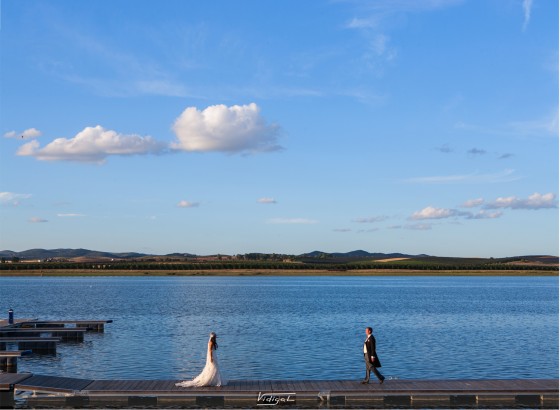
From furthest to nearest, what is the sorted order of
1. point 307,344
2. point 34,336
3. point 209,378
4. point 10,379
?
1. point 34,336
2. point 307,344
3. point 10,379
4. point 209,378

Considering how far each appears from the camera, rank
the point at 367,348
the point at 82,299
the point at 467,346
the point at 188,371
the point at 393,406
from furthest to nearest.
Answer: the point at 82,299 → the point at 467,346 → the point at 188,371 → the point at 367,348 → the point at 393,406

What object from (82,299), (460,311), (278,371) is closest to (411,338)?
(278,371)

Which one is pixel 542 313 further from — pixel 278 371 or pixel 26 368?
pixel 26 368

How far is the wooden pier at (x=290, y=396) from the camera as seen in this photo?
28938mm

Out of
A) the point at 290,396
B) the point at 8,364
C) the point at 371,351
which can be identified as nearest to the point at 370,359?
the point at 371,351

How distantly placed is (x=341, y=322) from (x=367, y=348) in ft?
146

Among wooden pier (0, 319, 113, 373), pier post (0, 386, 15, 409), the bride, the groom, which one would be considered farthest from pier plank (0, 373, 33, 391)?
the groom

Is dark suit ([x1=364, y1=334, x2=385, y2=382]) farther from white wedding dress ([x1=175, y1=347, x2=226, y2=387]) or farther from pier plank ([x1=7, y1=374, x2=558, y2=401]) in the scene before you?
white wedding dress ([x1=175, y1=347, x2=226, y2=387])

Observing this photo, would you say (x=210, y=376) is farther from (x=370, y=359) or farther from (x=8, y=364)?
(x=8, y=364)

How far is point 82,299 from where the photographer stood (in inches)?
4946
